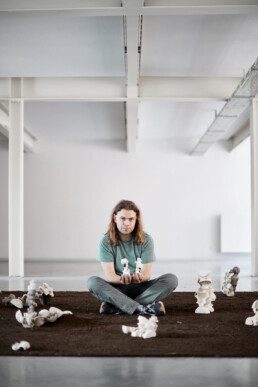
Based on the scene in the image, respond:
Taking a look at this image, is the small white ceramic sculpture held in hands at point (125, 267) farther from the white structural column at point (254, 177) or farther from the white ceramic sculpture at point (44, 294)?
the white structural column at point (254, 177)

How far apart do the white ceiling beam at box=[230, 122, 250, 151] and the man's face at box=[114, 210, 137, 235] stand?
874cm

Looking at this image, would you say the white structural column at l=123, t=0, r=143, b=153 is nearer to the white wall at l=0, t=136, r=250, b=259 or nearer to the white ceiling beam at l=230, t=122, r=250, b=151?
the white ceiling beam at l=230, t=122, r=250, b=151

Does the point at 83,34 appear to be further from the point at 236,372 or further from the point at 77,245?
the point at 77,245

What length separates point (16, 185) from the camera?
912cm

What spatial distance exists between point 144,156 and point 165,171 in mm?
730

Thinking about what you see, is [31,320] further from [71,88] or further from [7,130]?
[7,130]

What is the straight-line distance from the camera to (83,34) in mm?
6922

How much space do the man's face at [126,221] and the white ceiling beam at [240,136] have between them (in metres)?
8.74

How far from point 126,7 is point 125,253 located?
294cm

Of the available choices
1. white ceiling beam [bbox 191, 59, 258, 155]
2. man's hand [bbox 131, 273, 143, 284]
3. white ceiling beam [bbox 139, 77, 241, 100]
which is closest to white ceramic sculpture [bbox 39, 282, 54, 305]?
man's hand [bbox 131, 273, 143, 284]

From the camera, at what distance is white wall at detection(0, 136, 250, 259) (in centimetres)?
1461

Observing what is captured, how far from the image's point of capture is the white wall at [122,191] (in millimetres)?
14609

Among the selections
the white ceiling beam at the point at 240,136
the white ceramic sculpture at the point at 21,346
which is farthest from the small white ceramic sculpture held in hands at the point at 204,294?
the white ceiling beam at the point at 240,136

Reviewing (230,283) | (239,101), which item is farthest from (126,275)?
(239,101)
